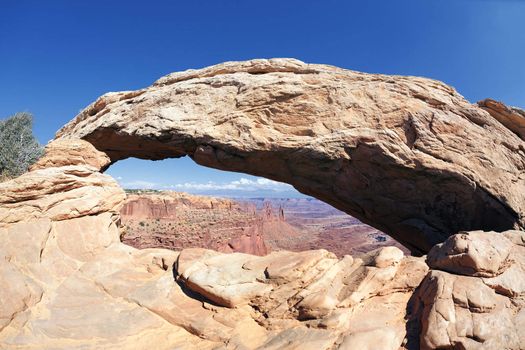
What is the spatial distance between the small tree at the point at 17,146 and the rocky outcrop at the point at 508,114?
23.9 meters

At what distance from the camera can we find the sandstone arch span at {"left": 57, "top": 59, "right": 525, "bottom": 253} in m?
14.5

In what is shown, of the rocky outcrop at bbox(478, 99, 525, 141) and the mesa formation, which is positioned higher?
the rocky outcrop at bbox(478, 99, 525, 141)

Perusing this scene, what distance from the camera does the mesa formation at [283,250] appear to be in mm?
8953

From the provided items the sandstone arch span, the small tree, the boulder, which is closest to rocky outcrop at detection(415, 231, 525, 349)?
the boulder

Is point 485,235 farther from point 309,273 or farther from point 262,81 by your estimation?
point 262,81

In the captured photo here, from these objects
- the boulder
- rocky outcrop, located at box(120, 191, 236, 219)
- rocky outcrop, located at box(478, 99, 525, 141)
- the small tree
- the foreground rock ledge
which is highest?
rocky outcrop, located at box(478, 99, 525, 141)

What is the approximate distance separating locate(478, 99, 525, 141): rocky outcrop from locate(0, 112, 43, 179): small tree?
2395 centimetres

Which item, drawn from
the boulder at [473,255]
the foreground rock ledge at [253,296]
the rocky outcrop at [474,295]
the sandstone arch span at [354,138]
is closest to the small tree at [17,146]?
the sandstone arch span at [354,138]

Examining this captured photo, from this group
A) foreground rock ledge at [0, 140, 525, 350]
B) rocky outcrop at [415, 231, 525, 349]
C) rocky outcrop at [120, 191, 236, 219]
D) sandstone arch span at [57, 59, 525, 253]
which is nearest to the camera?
rocky outcrop at [415, 231, 525, 349]

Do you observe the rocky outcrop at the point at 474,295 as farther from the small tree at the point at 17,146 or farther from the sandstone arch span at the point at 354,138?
the small tree at the point at 17,146

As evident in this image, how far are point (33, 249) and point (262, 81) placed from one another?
12231 mm

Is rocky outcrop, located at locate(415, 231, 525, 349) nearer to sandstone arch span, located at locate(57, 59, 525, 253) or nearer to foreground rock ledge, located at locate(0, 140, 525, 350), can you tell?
foreground rock ledge, located at locate(0, 140, 525, 350)

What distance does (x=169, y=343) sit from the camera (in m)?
9.34

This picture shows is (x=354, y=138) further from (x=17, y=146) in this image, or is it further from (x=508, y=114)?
(x=17, y=146)
